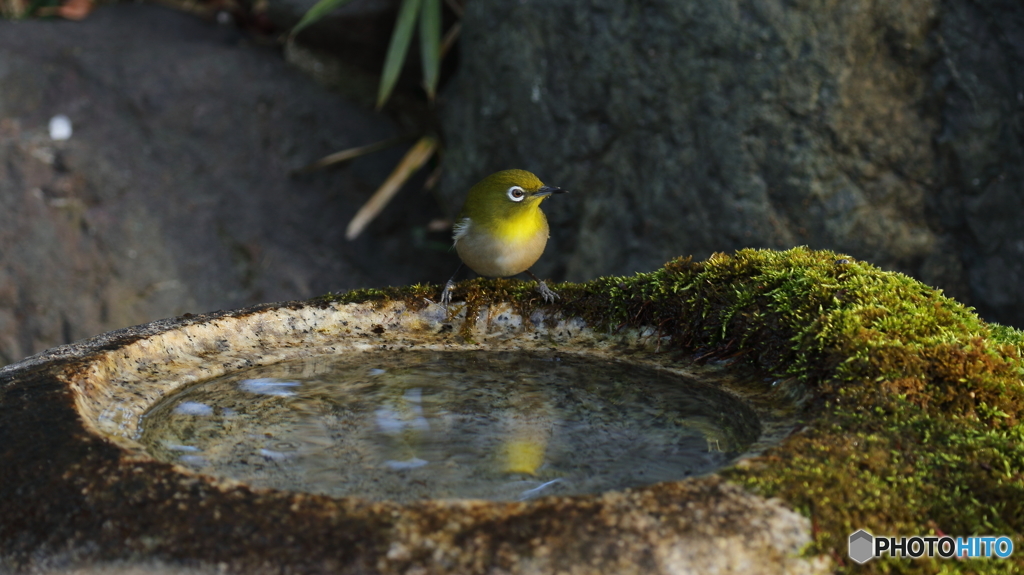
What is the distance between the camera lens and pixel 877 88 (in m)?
5.37

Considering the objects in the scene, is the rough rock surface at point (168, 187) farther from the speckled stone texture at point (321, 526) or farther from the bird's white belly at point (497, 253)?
the speckled stone texture at point (321, 526)

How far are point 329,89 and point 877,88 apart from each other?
4.47 m

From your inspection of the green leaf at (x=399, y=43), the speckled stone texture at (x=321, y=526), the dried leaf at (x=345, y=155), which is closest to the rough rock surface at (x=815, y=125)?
the green leaf at (x=399, y=43)

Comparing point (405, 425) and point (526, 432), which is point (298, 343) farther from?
point (526, 432)

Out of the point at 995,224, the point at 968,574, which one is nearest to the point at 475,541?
the point at 968,574

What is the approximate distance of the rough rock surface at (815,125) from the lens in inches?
208

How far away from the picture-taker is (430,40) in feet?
22.6

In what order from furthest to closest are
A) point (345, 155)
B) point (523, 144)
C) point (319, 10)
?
point (345, 155), point (319, 10), point (523, 144)

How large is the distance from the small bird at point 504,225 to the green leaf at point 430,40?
2924 mm

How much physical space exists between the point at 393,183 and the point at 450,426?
481 cm

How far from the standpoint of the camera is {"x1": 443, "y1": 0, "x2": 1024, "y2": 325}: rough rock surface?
17.3ft

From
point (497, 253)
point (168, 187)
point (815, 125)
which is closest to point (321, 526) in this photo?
point (497, 253)

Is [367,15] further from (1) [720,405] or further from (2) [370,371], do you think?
(1) [720,405]

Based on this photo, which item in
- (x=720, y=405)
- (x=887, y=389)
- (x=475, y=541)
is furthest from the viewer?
(x=720, y=405)
